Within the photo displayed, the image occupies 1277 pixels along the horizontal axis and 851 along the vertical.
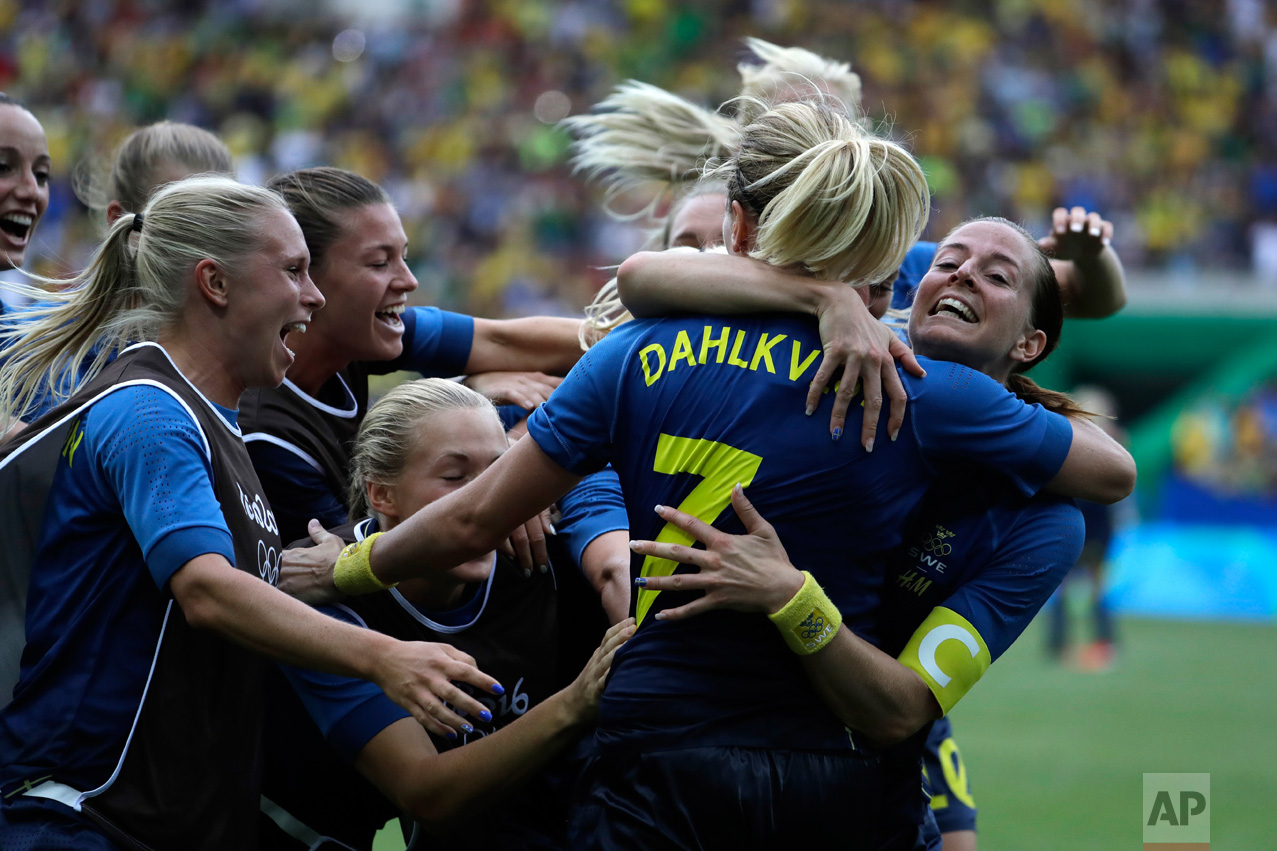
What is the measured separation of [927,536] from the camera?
2529 millimetres

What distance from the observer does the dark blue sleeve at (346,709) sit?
2.67 m

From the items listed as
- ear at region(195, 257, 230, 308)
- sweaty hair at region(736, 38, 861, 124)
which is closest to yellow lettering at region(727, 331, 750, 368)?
ear at region(195, 257, 230, 308)

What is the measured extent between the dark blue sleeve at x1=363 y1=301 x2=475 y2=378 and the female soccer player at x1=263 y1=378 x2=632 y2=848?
2.14 ft

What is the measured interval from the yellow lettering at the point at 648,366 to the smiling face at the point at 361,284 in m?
1.23

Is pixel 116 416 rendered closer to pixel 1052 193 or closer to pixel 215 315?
pixel 215 315

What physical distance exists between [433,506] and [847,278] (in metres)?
0.91

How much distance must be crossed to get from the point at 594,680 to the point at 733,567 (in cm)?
43

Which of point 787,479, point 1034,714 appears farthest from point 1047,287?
point 1034,714

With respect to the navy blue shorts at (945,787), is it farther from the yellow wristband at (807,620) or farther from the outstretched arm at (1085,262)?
the yellow wristband at (807,620)

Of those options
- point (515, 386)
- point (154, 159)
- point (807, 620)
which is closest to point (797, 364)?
point (807, 620)

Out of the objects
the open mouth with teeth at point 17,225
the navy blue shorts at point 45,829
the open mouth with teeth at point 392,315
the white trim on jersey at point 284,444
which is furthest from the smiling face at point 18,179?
the navy blue shorts at point 45,829

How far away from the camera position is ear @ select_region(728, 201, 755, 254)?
2510 millimetres

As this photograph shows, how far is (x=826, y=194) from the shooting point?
228 cm

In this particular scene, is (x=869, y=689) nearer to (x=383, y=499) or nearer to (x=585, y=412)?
(x=585, y=412)
